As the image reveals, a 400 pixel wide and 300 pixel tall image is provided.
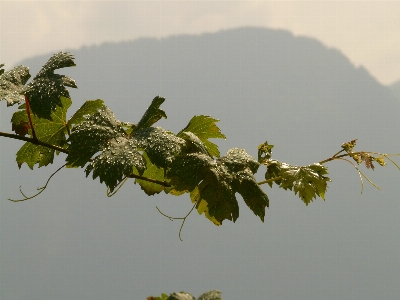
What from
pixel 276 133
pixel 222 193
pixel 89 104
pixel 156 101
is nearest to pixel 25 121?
pixel 89 104

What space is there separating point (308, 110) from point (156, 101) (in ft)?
183

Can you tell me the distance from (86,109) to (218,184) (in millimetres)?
458

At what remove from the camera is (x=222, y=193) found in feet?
3.39

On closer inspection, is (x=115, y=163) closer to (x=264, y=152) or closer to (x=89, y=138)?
(x=89, y=138)

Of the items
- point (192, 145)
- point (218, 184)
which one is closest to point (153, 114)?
point (192, 145)

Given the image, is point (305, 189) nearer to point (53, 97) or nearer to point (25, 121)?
point (53, 97)

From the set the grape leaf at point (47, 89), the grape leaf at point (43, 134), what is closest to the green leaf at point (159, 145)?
the grape leaf at point (47, 89)

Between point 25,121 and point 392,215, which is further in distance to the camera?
point 392,215

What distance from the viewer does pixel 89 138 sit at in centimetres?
103

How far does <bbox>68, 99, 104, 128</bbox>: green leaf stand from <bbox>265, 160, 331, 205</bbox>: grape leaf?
1.71ft

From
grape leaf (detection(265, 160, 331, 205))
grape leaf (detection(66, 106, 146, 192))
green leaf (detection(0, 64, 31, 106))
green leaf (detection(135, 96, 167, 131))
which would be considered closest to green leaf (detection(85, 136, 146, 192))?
grape leaf (detection(66, 106, 146, 192))

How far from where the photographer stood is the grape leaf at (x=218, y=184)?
1031 mm

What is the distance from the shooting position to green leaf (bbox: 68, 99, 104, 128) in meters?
1.24

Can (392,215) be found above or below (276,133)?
below
